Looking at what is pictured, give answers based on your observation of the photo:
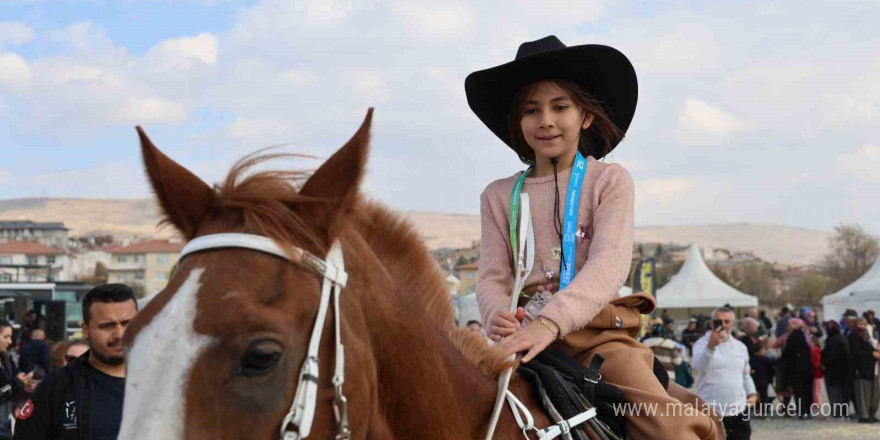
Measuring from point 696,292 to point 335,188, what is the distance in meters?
36.1

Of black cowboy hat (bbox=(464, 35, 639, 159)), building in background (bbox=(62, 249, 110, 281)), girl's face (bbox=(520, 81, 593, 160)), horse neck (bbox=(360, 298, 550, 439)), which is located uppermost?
black cowboy hat (bbox=(464, 35, 639, 159))

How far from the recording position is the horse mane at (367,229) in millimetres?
2324

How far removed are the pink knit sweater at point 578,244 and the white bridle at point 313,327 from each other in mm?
1104

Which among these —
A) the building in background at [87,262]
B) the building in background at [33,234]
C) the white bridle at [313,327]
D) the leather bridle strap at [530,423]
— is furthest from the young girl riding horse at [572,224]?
the building in background at [87,262]

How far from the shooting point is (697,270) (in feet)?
124

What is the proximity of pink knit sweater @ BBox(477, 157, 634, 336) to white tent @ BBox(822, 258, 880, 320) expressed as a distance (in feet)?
97.3

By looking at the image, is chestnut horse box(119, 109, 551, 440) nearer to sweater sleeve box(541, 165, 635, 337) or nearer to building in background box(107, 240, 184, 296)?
sweater sleeve box(541, 165, 635, 337)

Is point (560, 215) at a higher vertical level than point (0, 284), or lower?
higher

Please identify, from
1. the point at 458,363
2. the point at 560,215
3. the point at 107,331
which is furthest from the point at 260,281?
the point at 107,331

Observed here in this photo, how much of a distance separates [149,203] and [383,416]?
1.01 metres

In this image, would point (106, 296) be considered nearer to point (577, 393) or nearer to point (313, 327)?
point (577, 393)

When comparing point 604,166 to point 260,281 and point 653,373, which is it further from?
point 260,281

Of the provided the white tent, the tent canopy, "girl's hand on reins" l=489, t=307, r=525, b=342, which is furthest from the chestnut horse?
the tent canopy

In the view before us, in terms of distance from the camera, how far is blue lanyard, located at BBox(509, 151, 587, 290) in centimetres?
347
